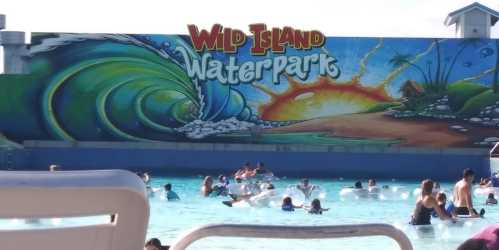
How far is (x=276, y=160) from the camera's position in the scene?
907 inches

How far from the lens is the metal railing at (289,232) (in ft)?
4.53

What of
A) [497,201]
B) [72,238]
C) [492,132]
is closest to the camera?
[72,238]

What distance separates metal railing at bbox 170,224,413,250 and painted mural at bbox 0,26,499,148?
2306cm

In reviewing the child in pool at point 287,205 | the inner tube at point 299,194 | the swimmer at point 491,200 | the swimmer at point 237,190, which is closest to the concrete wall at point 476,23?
the inner tube at point 299,194

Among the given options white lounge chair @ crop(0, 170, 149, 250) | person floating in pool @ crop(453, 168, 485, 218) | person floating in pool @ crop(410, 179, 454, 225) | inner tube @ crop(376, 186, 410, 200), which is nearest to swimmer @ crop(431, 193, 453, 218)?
person floating in pool @ crop(410, 179, 454, 225)

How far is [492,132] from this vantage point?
23.7 meters

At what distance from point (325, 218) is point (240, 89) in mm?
13197

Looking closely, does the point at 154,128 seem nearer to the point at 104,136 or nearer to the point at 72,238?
the point at 104,136

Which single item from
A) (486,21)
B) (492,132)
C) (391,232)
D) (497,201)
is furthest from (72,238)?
(486,21)

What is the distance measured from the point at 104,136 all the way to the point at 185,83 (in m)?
2.51

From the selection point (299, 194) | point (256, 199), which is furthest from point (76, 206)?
point (299, 194)

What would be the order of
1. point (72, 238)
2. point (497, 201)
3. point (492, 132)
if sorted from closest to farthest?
point (72, 238) < point (497, 201) < point (492, 132)

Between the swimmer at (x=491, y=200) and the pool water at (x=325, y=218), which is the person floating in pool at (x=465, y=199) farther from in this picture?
the swimmer at (x=491, y=200)

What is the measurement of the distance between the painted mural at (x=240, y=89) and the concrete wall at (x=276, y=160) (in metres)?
0.88
